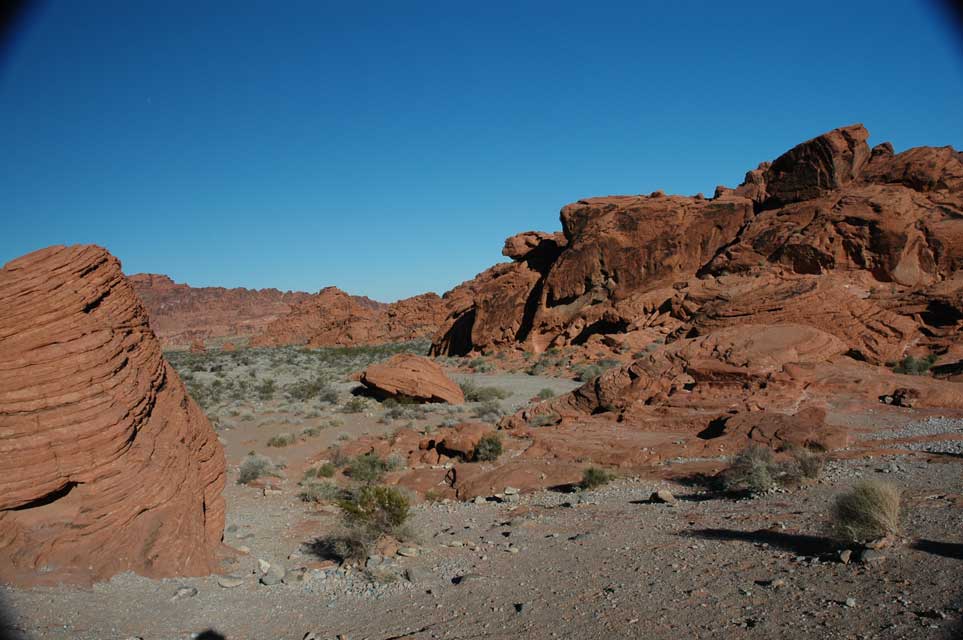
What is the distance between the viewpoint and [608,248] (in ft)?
119

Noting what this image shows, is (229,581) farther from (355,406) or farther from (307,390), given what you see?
(307,390)

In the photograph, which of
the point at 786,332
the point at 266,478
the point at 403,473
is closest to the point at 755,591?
the point at 403,473

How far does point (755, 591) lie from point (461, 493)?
6.87m

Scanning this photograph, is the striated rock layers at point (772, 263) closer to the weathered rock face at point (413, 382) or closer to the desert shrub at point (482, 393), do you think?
the desert shrub at point (482, 393)

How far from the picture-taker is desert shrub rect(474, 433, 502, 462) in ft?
43.0

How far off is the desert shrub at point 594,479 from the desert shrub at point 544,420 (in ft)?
16.3

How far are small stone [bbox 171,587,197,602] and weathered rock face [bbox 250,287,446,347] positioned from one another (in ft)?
196

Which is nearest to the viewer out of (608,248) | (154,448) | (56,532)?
(56,532)

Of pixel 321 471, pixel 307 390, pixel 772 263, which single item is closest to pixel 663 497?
pixel 321 471

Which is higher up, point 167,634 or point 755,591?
point 167,634

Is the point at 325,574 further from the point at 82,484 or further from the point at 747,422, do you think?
the point at 747,422

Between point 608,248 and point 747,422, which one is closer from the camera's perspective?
point 747,422

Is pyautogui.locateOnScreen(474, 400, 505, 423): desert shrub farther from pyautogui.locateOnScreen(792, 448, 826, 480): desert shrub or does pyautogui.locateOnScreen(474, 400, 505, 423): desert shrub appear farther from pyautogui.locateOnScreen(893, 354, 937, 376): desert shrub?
pyautogui.locateOnScreen(893, 354, 937, 376): desert shrub

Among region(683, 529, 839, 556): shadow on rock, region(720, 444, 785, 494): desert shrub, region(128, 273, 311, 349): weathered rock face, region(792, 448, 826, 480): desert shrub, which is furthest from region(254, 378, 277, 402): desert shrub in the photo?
region(128, 273, 311, 349): weathered rock face
